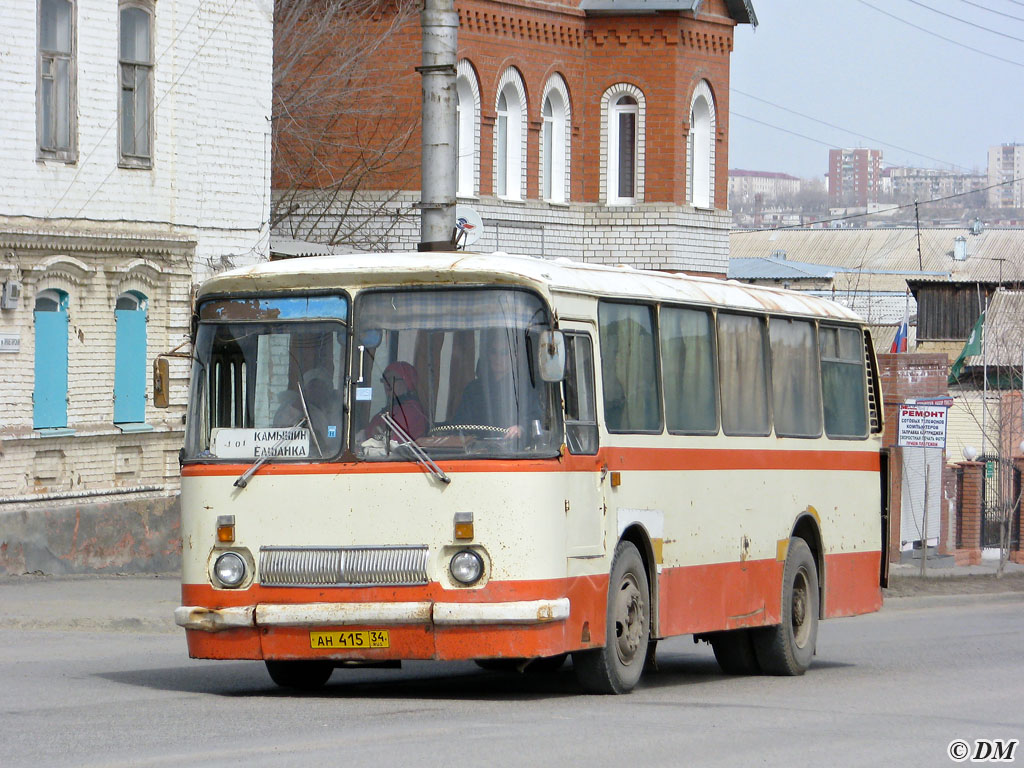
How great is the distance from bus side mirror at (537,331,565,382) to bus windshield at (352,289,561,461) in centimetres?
25

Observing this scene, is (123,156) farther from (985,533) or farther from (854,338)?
(985,533)

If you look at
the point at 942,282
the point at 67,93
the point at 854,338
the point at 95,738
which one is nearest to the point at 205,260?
the point at 67,93

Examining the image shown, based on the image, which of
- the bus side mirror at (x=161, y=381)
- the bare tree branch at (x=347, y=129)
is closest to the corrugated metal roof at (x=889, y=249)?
the bare tree branch at (x=347, y=129)

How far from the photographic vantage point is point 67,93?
892 inches

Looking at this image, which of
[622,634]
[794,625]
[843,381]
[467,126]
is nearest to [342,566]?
[622,634]

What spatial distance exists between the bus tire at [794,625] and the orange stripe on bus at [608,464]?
0.79m

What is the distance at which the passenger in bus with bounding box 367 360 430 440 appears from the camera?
11.1m

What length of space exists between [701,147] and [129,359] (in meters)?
16.5

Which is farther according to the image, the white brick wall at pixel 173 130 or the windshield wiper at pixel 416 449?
the white brick wall at pixel 173 130

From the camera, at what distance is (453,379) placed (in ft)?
36.3

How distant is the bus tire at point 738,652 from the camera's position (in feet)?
49.2

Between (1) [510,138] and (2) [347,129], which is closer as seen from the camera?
(2) [347,129]

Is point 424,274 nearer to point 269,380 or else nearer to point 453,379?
point 453,379

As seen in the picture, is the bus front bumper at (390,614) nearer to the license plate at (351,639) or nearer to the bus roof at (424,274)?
the license plate at (351,639)
